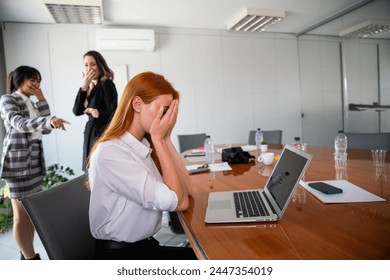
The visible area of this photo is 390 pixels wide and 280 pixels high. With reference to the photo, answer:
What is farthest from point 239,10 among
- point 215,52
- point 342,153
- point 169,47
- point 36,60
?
point 36,60

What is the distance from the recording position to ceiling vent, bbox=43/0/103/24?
2.92 metres

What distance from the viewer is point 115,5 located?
3.18 metres

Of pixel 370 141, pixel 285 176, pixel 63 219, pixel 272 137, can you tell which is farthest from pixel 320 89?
pixel 63 219

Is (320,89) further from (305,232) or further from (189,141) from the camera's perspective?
(305,232)

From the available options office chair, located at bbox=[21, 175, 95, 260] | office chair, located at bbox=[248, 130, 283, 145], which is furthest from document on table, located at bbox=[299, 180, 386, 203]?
office chair, located at bbox=[248, 130, 283, 145]

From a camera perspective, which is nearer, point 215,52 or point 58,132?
point 58,132

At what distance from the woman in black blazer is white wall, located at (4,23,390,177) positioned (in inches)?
69.2

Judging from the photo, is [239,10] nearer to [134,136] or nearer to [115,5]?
[115,5]

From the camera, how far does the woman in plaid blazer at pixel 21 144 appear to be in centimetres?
175

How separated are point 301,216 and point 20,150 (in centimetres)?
185

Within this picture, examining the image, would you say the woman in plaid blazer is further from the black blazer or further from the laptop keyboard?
the laptop keyboard
